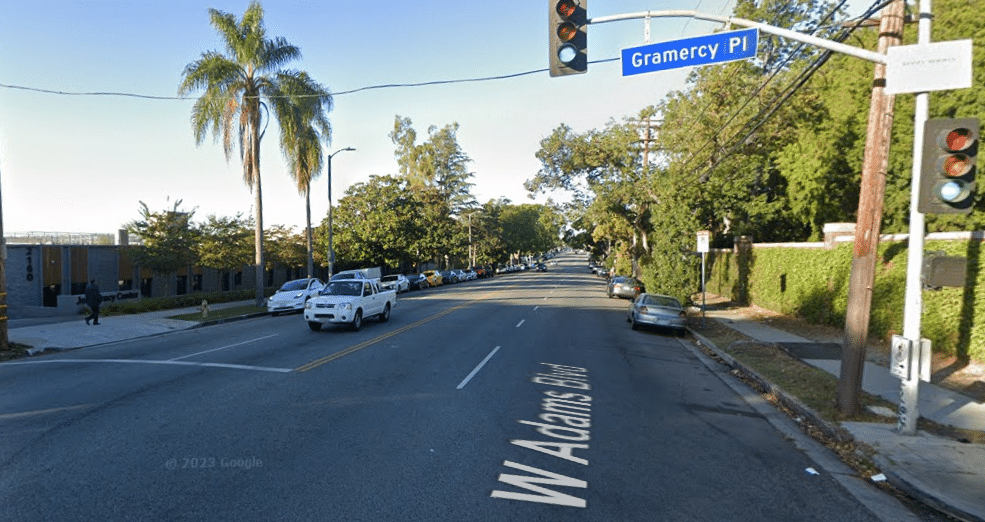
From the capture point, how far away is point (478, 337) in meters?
15.7

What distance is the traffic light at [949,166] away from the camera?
6.86m

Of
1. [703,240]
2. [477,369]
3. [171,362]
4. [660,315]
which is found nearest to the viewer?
[477,369]

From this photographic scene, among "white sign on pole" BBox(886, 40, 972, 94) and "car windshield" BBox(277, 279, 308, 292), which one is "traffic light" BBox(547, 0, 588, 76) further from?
"car windshield" BBox(277, 279, 308, 292)

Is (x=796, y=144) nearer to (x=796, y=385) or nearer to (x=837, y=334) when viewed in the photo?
(x=837, y=334)

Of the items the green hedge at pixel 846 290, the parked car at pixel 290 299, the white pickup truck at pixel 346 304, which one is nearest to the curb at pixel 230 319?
the parked car at pixel 290 299

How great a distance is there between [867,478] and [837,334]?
11.8 meters

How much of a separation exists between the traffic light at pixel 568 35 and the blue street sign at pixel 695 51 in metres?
0.70

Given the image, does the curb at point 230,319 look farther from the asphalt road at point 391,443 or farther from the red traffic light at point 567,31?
the red traffic light at point 567,31

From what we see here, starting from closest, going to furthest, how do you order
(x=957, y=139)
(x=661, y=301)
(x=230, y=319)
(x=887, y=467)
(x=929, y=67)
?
(x=887, y=467) < (x=957, y=139) < (x=929, y=67) < (x=661, y=301) < (x=230, y=319)

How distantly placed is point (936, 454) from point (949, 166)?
11.3 ft

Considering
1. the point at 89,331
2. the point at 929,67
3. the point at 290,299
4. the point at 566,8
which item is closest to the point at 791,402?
the point at 929,67

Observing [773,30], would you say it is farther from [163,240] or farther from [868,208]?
[163,240]

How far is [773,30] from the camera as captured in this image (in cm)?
737

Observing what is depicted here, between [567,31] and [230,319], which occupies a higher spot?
[567,31]
